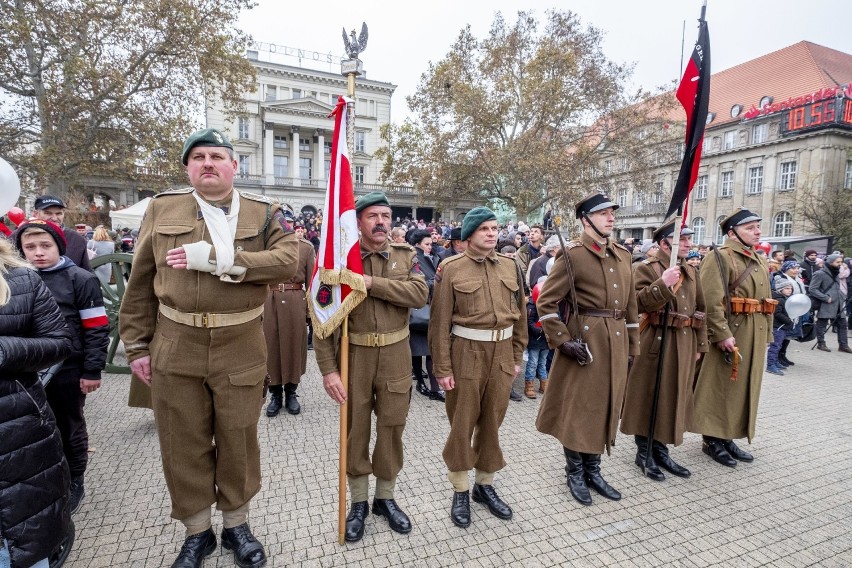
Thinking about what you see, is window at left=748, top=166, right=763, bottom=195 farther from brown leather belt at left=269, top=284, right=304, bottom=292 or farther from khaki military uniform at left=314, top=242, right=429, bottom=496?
Answer: khaki military uniform at left=314, top=242, right=429, bottom=496

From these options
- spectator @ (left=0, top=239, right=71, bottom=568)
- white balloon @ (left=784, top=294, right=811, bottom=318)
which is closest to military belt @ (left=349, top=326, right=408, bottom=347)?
spectator @ (left=0, top=239, right=71, bottom=568)

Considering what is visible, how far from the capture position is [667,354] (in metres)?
3.99

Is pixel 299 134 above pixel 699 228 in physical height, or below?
above

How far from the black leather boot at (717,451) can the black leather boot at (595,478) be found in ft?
4.49

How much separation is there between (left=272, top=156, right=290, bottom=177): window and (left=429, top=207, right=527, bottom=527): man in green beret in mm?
49913

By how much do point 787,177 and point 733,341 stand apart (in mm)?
39413

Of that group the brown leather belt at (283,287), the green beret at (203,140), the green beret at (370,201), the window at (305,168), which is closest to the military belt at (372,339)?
the green beret at (370,201)

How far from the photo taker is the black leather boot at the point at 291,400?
16.7 feet

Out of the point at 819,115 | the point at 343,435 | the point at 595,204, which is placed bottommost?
the point at 343,435

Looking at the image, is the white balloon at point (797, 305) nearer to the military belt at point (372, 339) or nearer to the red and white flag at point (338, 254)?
the military belt at point (372, 339)

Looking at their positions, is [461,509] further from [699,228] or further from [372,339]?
[699,228]

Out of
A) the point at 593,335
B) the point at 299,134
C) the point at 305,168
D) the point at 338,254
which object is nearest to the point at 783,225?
the point at 593,335

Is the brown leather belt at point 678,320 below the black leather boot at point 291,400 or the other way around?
the other way around

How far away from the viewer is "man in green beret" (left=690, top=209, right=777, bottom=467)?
4188mm
